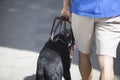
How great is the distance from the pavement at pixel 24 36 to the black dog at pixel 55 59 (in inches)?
31.6

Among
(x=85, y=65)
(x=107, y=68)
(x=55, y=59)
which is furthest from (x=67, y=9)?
(x=107, y=68)

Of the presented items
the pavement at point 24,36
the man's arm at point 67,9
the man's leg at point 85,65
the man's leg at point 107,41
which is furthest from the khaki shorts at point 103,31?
the pavement at point 24,36

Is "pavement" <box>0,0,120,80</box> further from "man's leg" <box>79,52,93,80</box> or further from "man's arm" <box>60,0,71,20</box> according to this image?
"man's arm" <box>60,0,71,20</box>

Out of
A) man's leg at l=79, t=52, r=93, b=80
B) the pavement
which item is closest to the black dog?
man's leg at l=79, t=52, r=93, b=80

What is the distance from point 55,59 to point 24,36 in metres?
2.23

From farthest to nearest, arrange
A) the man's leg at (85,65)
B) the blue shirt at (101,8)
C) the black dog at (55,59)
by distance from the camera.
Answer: the man's leg at (85,65) → the black dog at (55,59) → the blue shirt at (101,8)

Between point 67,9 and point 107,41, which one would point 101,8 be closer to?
point 107,41

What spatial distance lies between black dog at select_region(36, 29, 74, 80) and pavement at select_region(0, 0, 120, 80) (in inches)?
31.6

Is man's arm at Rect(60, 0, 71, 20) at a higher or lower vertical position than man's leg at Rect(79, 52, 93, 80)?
higher

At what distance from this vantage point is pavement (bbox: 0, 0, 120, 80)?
13.2 feet

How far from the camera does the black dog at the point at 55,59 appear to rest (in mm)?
2918

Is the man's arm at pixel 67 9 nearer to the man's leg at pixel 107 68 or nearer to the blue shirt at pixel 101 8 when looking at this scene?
the blue shirt at pixel 101 8

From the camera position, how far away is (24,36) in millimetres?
5113

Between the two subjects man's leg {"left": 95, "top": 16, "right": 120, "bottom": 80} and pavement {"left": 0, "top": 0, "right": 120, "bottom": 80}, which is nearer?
man's leg {"left": 95, "top": 16, "right": 120, "bottom": 80}
